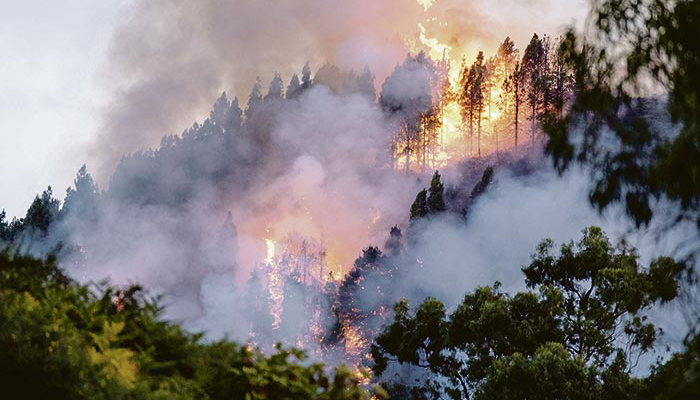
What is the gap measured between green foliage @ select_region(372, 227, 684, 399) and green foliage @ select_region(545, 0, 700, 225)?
6.57 metres

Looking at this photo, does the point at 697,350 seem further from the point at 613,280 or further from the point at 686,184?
the point at 613,280

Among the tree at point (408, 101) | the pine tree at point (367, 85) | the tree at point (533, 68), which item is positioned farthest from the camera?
the pine tree at point (367, 85)

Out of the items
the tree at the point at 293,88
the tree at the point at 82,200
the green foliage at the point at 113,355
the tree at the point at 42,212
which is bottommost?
the green foliage at the point at 113,355

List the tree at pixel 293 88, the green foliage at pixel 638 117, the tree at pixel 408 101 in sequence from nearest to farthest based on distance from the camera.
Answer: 1. the green foliage at pixel 638 117
2. the tree at pixel 408 101
3. the tree at pixel 293 88

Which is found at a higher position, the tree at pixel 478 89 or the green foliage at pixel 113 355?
the tree at pixel 478 89

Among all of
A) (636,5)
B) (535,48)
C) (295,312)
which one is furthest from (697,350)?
(535,48)

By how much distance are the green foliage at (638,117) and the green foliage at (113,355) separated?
146 inches

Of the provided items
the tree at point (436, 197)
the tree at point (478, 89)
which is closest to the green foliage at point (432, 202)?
the tree at point (436, 197)

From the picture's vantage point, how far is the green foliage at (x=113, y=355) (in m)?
2.89

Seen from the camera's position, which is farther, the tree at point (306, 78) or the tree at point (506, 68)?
the tree at point (306, 78)

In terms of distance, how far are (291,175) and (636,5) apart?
3986 inches

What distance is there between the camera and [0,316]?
301 centimetres

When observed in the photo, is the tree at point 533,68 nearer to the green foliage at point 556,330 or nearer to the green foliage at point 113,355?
the green foliage at point 556,330

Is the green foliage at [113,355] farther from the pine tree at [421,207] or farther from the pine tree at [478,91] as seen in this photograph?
the pine tree at [478,91]
